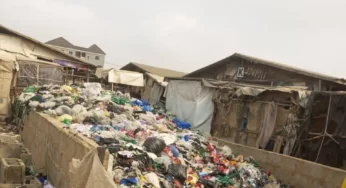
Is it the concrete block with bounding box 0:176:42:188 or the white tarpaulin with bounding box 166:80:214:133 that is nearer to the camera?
the concrete block with bounding box 0:176:42:188

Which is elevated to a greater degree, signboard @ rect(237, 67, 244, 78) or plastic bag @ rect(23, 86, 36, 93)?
signboard @ rect(237, 67, 244, 78)

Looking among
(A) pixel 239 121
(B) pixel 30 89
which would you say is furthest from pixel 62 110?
(A) pixel 239 121

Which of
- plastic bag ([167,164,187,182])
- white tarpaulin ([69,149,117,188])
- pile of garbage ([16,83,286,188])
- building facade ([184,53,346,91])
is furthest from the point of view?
building facade ([184,53,346,91])

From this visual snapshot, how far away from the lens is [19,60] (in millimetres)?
12484

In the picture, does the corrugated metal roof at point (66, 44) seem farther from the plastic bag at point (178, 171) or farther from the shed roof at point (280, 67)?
the plastic bag at point (178, 171)

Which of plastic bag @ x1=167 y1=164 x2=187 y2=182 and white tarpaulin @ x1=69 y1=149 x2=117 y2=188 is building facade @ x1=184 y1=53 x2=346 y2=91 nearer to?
plastic bag @ x1=167 y1=164 x2=187 y2=182

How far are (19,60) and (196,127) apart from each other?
7296 mm

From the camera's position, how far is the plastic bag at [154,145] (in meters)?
6.47

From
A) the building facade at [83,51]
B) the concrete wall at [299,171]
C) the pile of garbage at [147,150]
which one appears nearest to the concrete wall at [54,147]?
the pile of garbage at [147,150]

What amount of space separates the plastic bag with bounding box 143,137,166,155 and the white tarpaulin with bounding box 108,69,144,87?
12619mm

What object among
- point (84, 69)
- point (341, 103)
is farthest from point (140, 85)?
point (341, 103)

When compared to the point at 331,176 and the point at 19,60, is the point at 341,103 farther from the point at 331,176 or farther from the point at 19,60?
the point at 19,60

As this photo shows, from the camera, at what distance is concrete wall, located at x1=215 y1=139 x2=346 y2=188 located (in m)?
6.10

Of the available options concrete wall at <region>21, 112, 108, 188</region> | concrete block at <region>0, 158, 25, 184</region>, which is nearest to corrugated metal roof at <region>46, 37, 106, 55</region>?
concrete wall at <region>21, 112, 108, 188</region>
